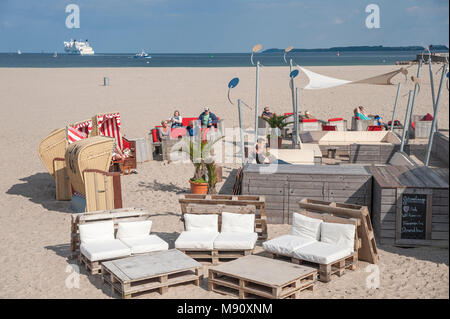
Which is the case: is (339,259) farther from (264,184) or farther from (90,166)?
(90,166)

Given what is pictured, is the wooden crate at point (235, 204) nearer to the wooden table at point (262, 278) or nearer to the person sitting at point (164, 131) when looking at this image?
the wooden table at point (262, 278)

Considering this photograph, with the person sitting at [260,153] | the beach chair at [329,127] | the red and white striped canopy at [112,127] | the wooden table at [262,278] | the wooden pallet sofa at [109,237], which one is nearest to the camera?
the wooden table at [262,278]

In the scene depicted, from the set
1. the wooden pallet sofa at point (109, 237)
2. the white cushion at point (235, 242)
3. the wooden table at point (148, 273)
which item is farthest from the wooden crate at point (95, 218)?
the white cushion at point (235, 242)

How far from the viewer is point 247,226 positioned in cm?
738

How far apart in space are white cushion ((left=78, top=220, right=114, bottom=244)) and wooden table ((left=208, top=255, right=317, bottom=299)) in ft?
5.75

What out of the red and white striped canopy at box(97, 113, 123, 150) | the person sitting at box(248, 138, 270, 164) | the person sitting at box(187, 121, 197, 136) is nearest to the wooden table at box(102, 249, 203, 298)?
the person sitting at box(248, 138, 270, 164)

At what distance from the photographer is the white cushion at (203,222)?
293 inches

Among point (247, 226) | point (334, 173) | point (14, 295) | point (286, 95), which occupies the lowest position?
point (14, 295)

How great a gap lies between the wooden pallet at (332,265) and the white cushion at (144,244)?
150 centimetres

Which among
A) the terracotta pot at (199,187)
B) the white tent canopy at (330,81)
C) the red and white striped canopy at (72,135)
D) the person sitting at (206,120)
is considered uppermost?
the white tent canopy at (330,81)

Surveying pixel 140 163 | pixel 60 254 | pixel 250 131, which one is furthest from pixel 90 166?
pixel 250 131

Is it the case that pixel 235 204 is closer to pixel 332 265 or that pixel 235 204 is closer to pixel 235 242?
pixel 235 242

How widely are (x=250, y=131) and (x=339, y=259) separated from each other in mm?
11536

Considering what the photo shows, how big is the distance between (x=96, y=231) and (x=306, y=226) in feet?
9.29
